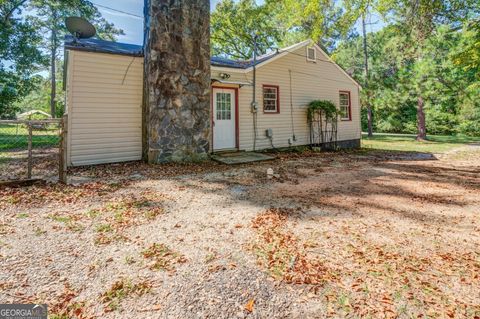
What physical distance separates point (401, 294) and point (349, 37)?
3274cm

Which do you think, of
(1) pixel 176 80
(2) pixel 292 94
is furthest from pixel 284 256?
(2) pixel 292 94

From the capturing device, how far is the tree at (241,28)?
68.1ft

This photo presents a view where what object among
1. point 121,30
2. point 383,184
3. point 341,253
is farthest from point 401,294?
point 121,30

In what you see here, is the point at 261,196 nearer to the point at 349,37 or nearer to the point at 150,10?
the point at 150,10

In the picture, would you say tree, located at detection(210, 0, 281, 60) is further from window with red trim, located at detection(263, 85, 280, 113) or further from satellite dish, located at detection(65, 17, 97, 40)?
satellite dish, located at detection(65, 17, 97, 40)

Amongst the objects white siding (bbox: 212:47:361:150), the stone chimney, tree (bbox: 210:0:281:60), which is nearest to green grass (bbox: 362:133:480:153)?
white siding (bbox: 212:47:361:150)

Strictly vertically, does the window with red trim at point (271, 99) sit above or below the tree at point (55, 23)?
below

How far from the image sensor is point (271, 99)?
1056cm

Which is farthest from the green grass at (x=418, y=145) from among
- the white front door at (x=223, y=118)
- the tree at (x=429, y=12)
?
the white front door at (x=223, y=118)

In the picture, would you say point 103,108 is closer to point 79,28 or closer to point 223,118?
point 79,28

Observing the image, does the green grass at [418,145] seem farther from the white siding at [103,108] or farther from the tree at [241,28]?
the tree at [241,28]

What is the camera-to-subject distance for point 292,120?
11.2 meters

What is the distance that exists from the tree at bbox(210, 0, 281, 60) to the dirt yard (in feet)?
63.1

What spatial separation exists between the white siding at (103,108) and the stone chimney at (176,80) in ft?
1.64
